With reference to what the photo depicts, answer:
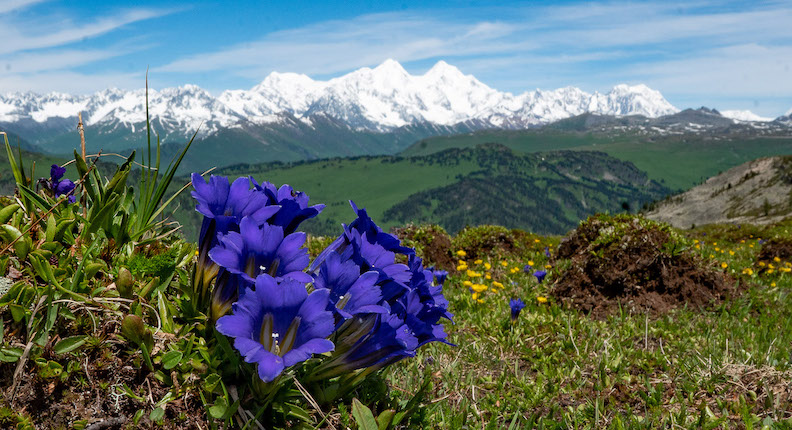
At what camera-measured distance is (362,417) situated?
2.39 metres

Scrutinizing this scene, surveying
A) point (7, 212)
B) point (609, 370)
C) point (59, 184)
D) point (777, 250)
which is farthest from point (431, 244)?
point (7, 212)

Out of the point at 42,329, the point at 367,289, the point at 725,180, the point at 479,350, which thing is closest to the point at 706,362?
the point at 479,350

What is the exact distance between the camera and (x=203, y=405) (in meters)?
2.31

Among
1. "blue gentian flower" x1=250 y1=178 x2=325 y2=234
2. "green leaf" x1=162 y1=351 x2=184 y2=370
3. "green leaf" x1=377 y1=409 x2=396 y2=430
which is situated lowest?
"green leaf" x1=377 y1=409 x2=396 y2=430

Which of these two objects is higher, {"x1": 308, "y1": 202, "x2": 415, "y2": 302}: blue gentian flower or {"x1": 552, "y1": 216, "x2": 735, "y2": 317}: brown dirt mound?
{"x1": 308, "y1": 202, "x2": 415, "y2": 302}: blue gentian flower

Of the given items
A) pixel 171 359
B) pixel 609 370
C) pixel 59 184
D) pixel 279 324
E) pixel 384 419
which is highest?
pixel 59 184

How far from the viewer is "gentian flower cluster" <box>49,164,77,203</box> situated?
138 inches

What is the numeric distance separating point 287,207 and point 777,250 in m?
12.2

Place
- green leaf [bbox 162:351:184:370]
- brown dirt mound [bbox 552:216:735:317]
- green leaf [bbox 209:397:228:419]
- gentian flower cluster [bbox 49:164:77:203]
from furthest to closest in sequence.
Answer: brown dirt mound [bbox 552:216:735:317]
gentian flower cluster [bbox 49:164:77:203]
green leaf [bbox 162:351:184:370]
green leaf [bbox 209:397:228:419]

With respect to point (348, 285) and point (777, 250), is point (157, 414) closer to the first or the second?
point (348, 285)

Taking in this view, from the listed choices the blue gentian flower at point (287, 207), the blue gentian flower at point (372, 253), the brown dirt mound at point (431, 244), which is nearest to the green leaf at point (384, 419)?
the blue gentian flower at point (372, 253)

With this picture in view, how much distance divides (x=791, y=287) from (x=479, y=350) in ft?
20.1

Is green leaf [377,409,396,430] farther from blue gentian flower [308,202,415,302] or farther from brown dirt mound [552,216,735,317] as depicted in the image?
brown dirt mound [552,216,735,317]

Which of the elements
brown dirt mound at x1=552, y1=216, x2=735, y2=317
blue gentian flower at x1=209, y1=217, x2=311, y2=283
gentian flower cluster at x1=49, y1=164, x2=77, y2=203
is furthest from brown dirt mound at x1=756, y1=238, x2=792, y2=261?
gentian flower cluster at x1=49, y1=164, x2=77, y2=203
